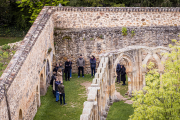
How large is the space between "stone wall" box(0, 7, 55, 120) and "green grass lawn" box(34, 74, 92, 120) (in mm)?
495

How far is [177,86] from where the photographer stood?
11461mm

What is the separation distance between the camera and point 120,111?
15.8 meters

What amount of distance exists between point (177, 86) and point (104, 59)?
5.87 metres

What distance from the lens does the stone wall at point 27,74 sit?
1209 cm

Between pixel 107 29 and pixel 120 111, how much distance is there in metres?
8.33

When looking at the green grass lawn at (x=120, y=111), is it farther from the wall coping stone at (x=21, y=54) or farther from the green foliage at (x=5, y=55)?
the green foliage at (x=5, y=55)

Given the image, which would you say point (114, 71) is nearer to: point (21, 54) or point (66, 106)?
point (66, 106)

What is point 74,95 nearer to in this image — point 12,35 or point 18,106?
point 18,106

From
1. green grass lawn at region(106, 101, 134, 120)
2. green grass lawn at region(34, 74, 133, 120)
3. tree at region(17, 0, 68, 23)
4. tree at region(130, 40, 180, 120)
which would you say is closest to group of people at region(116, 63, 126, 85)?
green grass lawn at region(34, 74, 133, 120)

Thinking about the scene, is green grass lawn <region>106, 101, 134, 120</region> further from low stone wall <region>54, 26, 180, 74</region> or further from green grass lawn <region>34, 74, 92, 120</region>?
low stone wall <region>54, 26, 180, 74</region>

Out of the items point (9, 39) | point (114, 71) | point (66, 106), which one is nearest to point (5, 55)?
point (66, 106)

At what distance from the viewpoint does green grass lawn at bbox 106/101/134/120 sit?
49.6 feet

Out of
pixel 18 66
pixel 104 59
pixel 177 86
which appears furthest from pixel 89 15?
pixel 177 86

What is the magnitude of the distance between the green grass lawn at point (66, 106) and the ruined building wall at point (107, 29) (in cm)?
384
